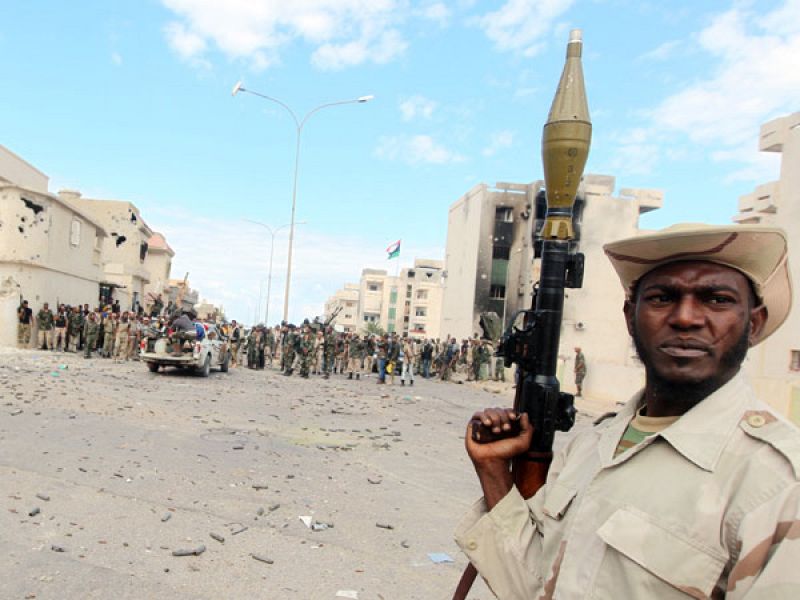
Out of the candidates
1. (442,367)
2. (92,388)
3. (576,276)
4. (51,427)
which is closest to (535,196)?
(442,367)

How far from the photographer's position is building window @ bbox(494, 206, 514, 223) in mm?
44450

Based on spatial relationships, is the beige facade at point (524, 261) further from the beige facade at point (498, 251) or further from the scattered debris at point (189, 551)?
the scattered debris at point (189, 551)

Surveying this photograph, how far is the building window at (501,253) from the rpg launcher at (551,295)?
42737 mm

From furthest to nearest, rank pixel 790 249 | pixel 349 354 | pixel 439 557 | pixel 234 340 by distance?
pixel 349 354
pixel 234 340
pixel 790 249
pixel 439 557

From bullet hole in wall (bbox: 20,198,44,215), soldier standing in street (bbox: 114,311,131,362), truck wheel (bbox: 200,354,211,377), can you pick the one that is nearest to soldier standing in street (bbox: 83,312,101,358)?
soldier standing in street (bbox: 114,311,131,362)

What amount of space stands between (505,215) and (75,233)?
30.0 m

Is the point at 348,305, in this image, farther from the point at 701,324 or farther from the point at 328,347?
the point at 701,324

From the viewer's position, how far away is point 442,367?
2412 cm

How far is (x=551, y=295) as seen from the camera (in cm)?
212

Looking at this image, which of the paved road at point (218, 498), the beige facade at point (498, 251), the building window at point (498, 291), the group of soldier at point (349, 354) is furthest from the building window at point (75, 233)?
the building window at point (498, 291)

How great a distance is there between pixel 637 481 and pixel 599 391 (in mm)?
19319

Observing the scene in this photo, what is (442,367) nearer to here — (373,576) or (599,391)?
(599,391)

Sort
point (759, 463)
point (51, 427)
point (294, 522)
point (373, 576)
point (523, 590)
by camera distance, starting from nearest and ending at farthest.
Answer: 1. point (759, 463)
2. point (523, 590)
3. point (373, 576)
4. point (294, 522)
5. point (51, 427)

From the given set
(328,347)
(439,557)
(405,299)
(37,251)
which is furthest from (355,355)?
(405,299)
